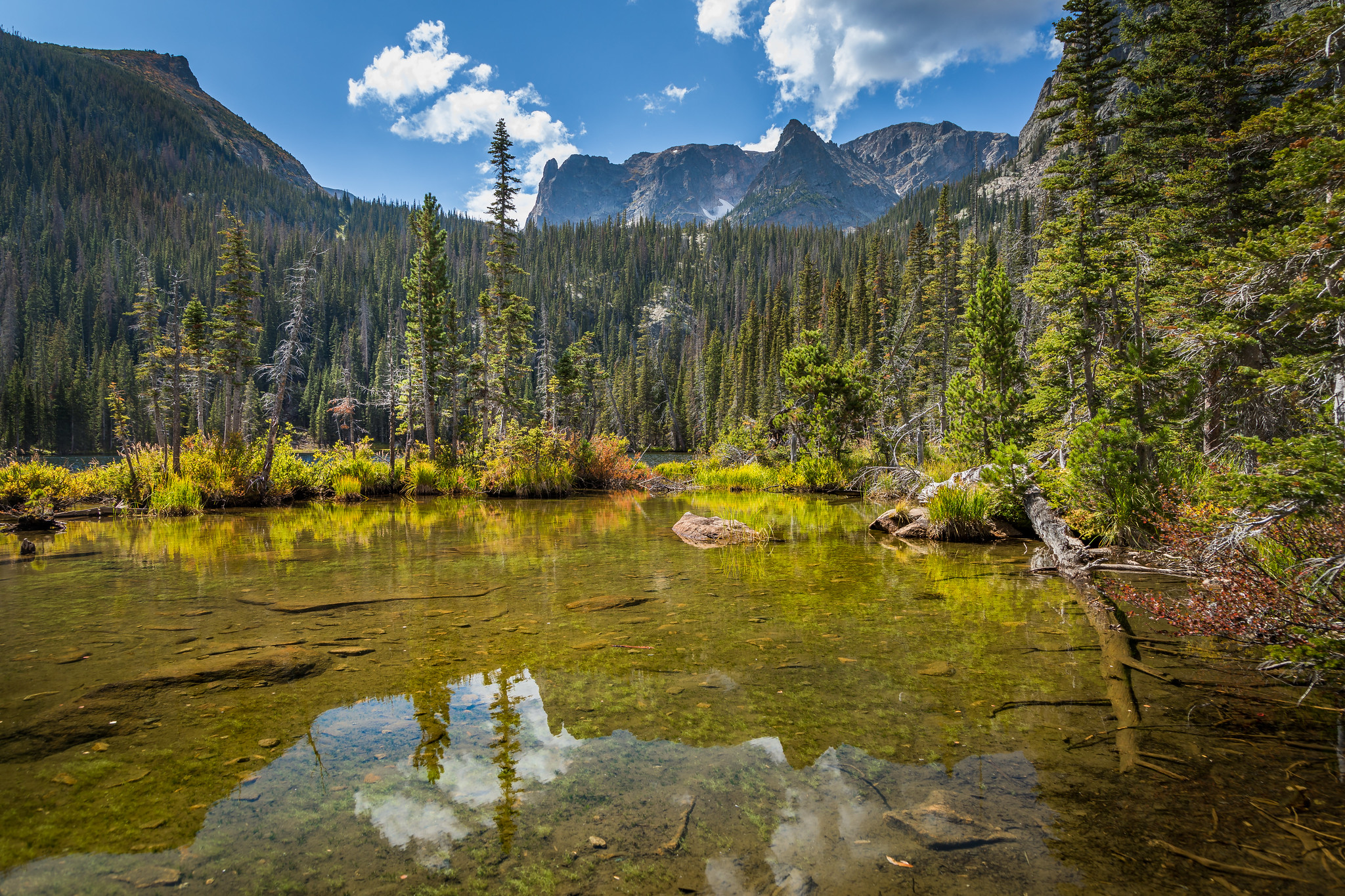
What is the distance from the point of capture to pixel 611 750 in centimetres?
377

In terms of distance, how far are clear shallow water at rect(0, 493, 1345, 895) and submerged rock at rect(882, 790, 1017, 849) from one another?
14 mm

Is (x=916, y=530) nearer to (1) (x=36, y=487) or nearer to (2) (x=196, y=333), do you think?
(2) (x=196, y=333)

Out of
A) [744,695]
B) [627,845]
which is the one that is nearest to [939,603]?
[744,695]

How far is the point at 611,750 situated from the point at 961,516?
11.3 m

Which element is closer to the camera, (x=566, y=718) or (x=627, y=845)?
(x=627, y=845)

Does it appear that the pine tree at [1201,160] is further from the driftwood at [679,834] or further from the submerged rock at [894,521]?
the driftwood at [679,834]

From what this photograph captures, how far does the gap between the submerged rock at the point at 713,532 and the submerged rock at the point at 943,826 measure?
354 inches

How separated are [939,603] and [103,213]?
169538mm

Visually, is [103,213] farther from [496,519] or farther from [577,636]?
[577,636]

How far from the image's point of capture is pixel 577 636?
6055 millimetres

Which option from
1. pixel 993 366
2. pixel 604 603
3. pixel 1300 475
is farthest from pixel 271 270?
pixel 1300 475

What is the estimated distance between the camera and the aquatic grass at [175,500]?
16.6 meters

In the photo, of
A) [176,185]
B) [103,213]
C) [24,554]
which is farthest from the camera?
[176,185]

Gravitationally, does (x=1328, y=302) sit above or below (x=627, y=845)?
above
